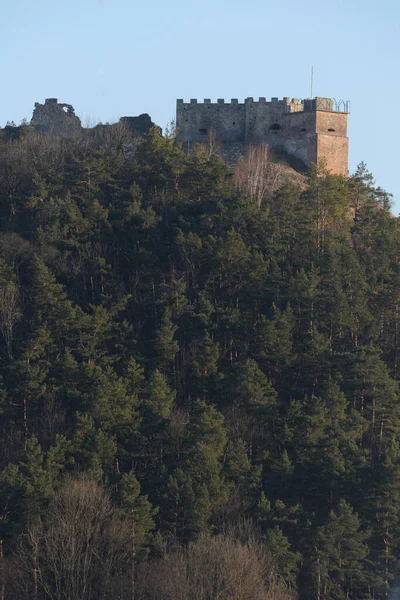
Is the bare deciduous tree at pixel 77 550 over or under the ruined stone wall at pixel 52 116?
under

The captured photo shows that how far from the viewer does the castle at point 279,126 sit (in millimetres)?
46781

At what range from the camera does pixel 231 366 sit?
119ft

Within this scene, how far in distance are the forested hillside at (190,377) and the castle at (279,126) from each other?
2458 mm

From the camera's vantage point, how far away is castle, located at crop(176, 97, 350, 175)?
Answer: 46.8 metres

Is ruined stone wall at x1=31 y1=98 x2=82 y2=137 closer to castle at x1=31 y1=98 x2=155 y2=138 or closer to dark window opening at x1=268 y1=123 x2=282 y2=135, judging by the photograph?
castle at x1=31 y1=98 x2=155 y2=138

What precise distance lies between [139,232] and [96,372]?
8.12 metres

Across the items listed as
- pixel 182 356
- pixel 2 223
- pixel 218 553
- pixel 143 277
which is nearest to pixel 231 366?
pixel 182 356

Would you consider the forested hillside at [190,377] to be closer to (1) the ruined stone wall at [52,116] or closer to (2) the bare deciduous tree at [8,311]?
(2) the bare deciduous tree at [8,311]

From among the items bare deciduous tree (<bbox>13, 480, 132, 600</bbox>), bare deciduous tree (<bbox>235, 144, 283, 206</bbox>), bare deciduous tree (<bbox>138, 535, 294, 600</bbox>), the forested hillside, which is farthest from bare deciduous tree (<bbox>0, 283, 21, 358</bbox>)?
bare deciduous tree (<bbox>138, 535, 294, 600</bbox>)

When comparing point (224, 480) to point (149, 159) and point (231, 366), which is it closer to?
point (231, 366)

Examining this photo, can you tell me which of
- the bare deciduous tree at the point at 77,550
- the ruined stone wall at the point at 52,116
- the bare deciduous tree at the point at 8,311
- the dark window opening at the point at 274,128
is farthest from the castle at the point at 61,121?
the bare deciduous tree at the point at 77,550

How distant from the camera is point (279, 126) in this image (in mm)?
47812

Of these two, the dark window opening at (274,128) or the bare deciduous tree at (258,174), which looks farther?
the dark window opening at (274,128)

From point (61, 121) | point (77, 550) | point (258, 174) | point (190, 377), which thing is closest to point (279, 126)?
point (258, 174)
